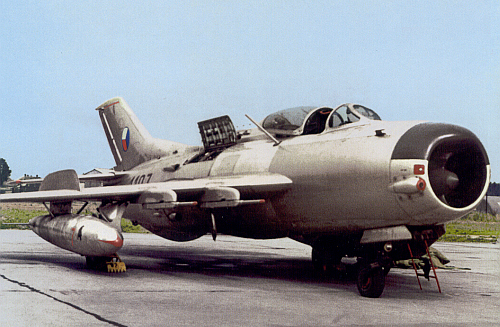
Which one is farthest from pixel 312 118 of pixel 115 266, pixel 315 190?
pixel 115 266

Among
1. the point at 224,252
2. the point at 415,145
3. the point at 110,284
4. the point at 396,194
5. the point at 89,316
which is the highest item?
the point at 415,145

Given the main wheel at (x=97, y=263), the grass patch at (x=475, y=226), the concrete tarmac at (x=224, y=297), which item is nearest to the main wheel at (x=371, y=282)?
the concrete tarmac at (x=224, y=297)

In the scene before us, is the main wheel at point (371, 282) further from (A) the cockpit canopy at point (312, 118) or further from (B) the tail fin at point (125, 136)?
(B) the tail fin at point (125, 136)

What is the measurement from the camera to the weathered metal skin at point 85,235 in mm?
9625

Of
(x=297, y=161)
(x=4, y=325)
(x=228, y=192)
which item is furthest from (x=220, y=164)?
(x=4, y=325)

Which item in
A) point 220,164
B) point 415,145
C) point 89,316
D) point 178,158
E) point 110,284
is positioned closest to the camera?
point 89,316

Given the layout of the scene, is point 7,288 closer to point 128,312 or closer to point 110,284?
point 110,284

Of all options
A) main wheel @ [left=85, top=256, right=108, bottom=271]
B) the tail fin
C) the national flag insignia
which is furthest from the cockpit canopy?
the national flag insignia

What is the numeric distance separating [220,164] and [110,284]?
11.4 feet

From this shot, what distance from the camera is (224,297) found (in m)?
7.69

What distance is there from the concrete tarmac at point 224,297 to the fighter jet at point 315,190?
29.8 inches

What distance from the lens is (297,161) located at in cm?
907

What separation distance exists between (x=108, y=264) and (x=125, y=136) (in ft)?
19.9

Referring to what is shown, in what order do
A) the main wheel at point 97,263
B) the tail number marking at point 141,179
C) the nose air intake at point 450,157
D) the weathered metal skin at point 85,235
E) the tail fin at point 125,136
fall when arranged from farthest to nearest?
1. the tail fin at point 125,136
2. the tail number marking at point 141,179
3. the main wheel at point 97,263
4. the weathered metal skin at point 85,235
5. the nose air intake at point 450,157
